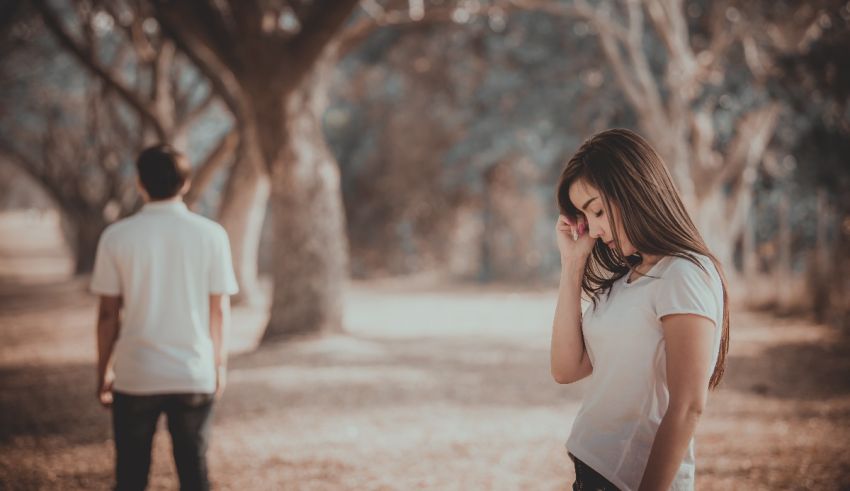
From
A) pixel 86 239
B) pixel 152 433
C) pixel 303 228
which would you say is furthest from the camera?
pixel 86 239

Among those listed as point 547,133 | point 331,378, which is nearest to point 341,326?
point 331,378

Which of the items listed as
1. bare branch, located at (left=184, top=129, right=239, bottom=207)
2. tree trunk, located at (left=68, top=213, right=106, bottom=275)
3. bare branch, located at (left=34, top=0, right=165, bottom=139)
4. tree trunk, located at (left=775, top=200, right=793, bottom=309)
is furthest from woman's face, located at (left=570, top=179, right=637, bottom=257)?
tree trunk, located at (left=68, top=213, right=106, bottom=275)

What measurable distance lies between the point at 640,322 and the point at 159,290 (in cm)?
208

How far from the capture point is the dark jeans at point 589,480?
2158mm

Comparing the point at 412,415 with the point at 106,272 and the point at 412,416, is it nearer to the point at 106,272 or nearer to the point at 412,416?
the point at 412,416

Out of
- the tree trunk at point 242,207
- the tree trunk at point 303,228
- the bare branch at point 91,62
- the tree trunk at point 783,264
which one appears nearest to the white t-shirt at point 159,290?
the tree trunk at point 303,228

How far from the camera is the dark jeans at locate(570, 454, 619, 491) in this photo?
2.16 metres

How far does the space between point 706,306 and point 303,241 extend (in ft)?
25.7

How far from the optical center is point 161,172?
3.21 metres

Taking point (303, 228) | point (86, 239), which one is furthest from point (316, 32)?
point (86, 239)

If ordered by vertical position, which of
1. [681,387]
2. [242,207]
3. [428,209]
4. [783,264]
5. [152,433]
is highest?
[428,209]

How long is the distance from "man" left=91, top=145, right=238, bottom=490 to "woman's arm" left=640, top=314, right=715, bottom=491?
1.94m

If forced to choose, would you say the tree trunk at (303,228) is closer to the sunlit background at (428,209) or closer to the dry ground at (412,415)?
the sunlit background at (428,209)

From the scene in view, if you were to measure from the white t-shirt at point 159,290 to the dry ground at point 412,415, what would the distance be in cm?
198
